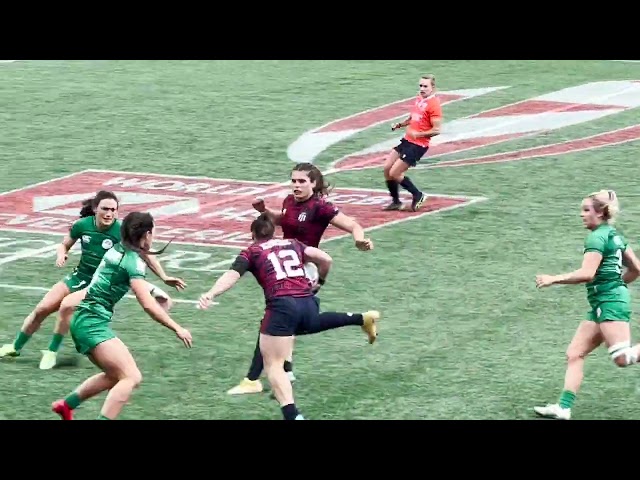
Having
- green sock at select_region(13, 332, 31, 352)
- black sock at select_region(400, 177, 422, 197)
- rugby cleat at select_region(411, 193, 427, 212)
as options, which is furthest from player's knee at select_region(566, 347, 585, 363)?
rugby cleat at select_region(411, 193, 427, 212)

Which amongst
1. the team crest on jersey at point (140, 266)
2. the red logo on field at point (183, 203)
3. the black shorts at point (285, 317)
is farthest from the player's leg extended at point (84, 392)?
the red logo on field at point (183, 203)

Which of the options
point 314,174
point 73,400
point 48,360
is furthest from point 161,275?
point 48,360

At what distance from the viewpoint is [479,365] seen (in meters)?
16.6

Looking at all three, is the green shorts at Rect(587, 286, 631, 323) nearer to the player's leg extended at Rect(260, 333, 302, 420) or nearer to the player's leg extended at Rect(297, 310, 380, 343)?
the player's leg extended at Rect(297, 310, 380, 343)

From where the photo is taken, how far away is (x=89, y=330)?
46.2 feet

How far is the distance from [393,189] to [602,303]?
8.92m

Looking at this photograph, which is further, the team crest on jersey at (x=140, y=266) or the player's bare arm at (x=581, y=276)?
the player's bare arm at (x=581, y=276)

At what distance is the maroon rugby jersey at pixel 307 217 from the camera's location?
16031mm

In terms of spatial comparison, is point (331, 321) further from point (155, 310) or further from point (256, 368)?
point (155, 310)

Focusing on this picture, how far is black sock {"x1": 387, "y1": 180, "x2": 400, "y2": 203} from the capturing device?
76.7 feet

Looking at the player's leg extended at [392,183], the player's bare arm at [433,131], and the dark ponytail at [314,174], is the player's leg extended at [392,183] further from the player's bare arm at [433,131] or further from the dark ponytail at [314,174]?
the dark ponytail at [314,174]

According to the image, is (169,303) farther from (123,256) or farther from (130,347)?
(130,347)

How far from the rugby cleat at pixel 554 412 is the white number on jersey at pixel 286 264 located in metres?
2.46

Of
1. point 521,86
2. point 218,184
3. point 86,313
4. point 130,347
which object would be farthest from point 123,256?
point 521,86
